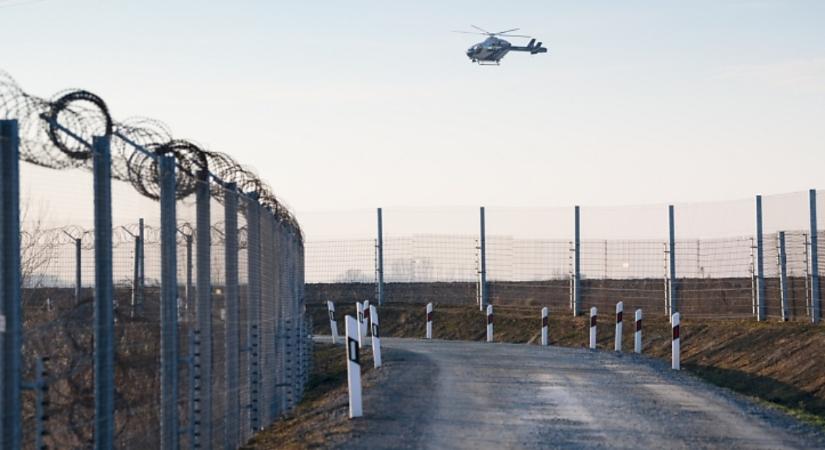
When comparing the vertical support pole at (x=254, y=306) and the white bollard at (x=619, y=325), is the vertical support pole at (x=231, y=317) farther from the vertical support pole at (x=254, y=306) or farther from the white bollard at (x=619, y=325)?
the white bollard at (x=619, y=325)

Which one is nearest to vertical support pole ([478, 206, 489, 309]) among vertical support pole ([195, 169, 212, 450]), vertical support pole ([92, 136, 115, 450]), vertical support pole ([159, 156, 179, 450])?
vertical support pole ([195, 169, 212, 450])

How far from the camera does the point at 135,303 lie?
1062cm

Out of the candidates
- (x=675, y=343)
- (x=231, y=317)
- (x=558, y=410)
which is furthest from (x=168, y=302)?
(x=675, y=343)

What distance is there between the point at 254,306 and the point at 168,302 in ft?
15.3

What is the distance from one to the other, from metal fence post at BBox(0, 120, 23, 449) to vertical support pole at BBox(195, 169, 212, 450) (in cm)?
444

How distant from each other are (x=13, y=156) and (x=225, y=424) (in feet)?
20.3

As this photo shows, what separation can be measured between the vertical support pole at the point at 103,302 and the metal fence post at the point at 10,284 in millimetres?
1253

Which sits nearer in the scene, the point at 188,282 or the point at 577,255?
the point at 188,282

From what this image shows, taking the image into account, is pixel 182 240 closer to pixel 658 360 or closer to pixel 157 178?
pixel 157 178

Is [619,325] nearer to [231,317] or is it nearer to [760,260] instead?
[760,260]

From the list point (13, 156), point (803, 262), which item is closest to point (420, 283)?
point (803, 262)

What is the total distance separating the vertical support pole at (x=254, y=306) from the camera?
1430cm

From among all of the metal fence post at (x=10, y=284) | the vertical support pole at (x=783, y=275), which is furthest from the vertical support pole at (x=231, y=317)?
the vertical support pole at (x=783, y=275)

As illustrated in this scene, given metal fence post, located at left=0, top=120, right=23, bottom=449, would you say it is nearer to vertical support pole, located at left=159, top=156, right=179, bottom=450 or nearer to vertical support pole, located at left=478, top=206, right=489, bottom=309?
vertical support pole, located at left=159, top=156, right=179, bottom=450
